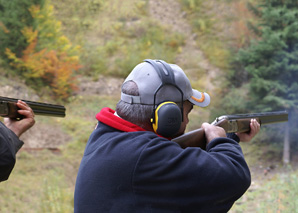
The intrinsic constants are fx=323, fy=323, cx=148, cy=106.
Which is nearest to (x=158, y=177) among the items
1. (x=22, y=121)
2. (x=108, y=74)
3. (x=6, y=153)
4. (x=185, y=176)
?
(x=185, y=176)

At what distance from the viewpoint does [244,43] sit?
13.2 metres

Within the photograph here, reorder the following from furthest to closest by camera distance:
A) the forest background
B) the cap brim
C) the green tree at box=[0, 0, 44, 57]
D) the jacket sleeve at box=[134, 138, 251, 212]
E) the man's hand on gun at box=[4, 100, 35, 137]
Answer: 1. the green tree at box=[0, 0, 44, 57]
2. the forest background
3. the man's hand on gun at box=[4, 100, 35, 137]
4. the cap brim
5. the jacket sleeve at box=[134, 138, 251, 212]

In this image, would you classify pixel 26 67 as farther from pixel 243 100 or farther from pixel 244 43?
pixel 244 43

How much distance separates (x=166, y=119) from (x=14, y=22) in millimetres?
8861

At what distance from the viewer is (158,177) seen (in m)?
1.24

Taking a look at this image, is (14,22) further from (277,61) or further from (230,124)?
(230,124)

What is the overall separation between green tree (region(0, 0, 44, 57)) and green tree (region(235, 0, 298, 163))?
21.9 ft

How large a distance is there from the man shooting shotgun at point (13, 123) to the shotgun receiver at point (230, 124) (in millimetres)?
912

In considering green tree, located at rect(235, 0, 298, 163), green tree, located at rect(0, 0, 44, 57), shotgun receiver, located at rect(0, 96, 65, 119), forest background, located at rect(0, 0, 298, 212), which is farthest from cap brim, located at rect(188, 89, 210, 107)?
green tree, located at rect(0, 0, 44, 57)

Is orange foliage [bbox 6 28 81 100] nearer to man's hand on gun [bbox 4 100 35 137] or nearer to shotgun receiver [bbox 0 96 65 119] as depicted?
shotgun receiver [bbox 0 96 65 119]

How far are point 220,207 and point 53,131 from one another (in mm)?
8285

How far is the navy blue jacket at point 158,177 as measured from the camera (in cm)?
124

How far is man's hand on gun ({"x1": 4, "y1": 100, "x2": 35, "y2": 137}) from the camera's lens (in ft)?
7.31

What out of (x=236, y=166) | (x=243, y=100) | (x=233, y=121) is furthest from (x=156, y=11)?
(x=236, y=166)
